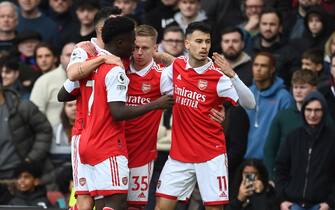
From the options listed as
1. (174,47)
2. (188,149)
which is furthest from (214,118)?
(174,47)

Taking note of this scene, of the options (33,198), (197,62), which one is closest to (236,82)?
(197,62)

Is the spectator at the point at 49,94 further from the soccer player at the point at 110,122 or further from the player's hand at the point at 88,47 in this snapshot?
the soccer player at the point at 110,122

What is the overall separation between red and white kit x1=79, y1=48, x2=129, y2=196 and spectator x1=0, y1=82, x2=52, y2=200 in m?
5.10

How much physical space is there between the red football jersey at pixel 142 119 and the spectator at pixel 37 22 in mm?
6849

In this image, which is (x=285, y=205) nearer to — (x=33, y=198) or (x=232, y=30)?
(x=232, y=30)

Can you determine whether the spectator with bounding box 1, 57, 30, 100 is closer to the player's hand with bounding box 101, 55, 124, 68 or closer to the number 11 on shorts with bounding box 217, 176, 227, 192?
the number 11 on shorts with bounding box 217, 176, 227, 192

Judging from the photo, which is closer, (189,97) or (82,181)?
(82,181)

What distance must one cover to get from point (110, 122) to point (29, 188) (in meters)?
4.70

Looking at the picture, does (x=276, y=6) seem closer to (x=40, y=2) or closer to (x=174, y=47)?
(x=174, y=47)

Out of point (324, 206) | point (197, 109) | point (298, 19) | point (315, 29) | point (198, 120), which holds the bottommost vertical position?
point (324, 206)

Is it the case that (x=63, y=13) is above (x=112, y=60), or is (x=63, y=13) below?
above

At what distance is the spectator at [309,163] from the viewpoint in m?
15.7

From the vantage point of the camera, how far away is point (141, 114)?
12.7 meters

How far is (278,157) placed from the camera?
53.1ft
